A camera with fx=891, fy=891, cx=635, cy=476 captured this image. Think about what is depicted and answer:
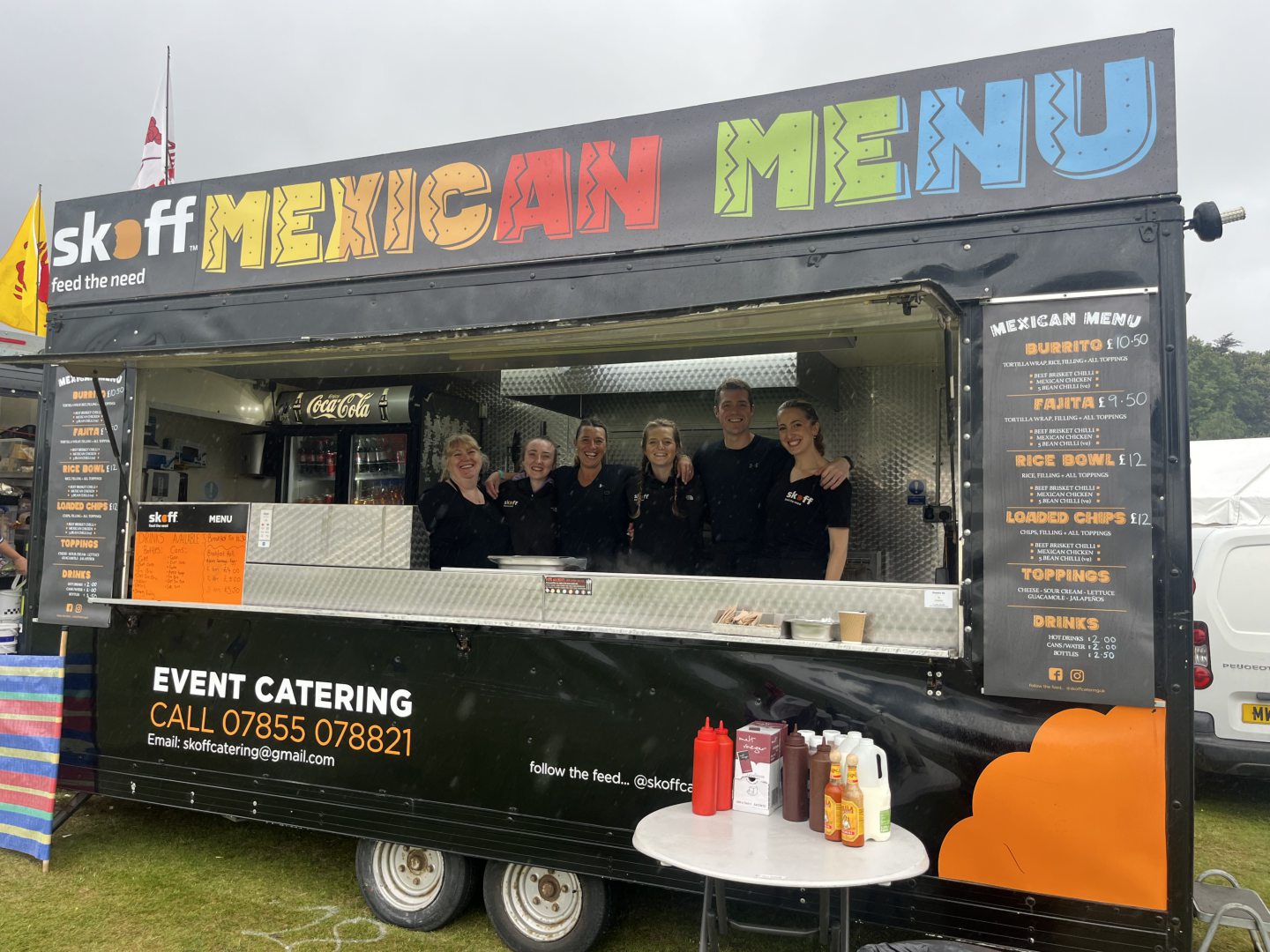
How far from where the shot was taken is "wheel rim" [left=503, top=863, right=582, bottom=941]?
309 centimetres

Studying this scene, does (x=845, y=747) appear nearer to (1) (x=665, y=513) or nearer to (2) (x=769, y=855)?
(2) (x=769, y=855)

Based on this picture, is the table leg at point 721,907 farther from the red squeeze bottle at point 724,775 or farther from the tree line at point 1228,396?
the tree line at point 1228,396

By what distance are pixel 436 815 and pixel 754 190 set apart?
2.45 metres

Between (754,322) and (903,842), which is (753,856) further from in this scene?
(754,322)

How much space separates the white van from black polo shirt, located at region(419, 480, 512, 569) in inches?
154

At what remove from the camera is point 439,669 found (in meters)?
3.23

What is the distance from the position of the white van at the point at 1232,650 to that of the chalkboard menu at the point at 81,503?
18.1 ft

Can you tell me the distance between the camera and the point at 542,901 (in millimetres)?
3162

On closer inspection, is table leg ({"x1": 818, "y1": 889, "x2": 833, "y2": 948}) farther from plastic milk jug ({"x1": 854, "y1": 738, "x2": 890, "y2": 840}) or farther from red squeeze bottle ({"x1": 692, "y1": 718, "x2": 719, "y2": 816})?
red squeeze bottle ({"x1": 692, "y1": 718, "x2": 719, "y2": 816})

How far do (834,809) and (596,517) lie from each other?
226cm

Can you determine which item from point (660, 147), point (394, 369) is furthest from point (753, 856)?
point (394, 369)

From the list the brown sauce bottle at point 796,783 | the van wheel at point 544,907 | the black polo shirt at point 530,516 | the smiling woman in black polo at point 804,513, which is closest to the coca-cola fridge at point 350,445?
the black polo shirt at point 530,516

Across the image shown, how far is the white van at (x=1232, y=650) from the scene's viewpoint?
15.8 feet

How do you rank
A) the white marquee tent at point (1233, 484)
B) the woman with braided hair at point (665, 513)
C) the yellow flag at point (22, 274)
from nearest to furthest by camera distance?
the woman with braided hair at point (665, 513)
the yellow flag at point (22, 274)
the white marquee tent at point (1233, 484)
